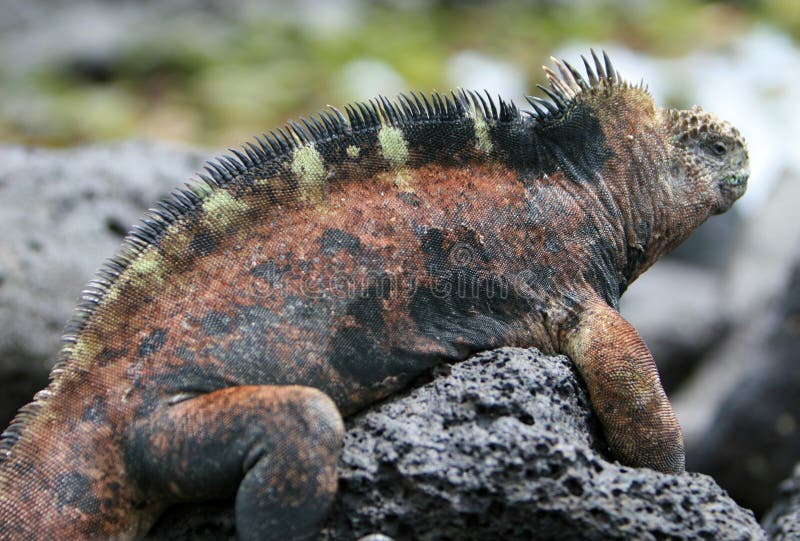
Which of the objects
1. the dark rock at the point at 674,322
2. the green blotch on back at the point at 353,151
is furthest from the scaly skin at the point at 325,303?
the dark rock at the point at 674,322

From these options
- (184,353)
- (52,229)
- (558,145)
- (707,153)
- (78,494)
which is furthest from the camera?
(52,229)

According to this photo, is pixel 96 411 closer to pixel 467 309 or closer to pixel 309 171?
pixel 309 171

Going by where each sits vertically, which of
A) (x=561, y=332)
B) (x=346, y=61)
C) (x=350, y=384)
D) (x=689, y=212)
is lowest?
(x=346, y=61)

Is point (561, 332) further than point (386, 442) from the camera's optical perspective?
Yes

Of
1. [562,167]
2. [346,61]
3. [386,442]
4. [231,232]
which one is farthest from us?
[346,61]

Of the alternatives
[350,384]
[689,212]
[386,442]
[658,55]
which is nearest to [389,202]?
[350,384]

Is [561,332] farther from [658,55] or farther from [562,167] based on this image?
[658,55]

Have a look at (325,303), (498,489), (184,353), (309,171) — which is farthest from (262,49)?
(498,489)
